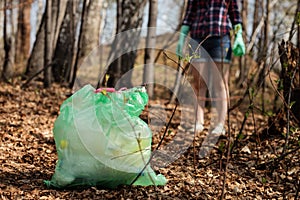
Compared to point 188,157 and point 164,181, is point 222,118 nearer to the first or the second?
point 188,157

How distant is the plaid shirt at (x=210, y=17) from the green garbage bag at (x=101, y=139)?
178cm

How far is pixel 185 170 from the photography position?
9.09 ft

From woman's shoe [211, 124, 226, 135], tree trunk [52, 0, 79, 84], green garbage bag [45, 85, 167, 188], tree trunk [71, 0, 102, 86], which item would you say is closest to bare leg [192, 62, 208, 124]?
woman's shoe [211, 124, 226, 135]

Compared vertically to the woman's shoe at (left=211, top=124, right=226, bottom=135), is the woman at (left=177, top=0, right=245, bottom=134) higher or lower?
higher

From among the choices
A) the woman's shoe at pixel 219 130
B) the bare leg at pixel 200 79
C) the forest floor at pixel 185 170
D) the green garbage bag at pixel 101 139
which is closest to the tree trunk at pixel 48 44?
the forest floor at pixel 185 170

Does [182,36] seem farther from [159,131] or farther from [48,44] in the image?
[48,44]

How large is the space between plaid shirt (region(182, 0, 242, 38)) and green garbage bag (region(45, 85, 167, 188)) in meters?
1.78

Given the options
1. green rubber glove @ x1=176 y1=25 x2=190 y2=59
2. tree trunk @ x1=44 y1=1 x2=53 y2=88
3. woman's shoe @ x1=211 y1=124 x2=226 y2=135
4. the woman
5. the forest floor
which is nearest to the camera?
the forest floor

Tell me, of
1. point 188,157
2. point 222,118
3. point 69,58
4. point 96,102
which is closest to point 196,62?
point 222,118

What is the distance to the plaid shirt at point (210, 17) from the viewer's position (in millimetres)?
3777

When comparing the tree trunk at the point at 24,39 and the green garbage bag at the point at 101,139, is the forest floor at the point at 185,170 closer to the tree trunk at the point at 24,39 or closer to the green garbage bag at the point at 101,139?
the green garbage bag at the point at 101,139

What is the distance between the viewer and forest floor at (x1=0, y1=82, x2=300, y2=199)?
86.6 inches

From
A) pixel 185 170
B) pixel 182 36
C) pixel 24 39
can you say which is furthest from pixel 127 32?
pixel 24 39

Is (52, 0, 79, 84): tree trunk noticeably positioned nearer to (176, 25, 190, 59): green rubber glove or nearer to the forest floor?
the forest floor
